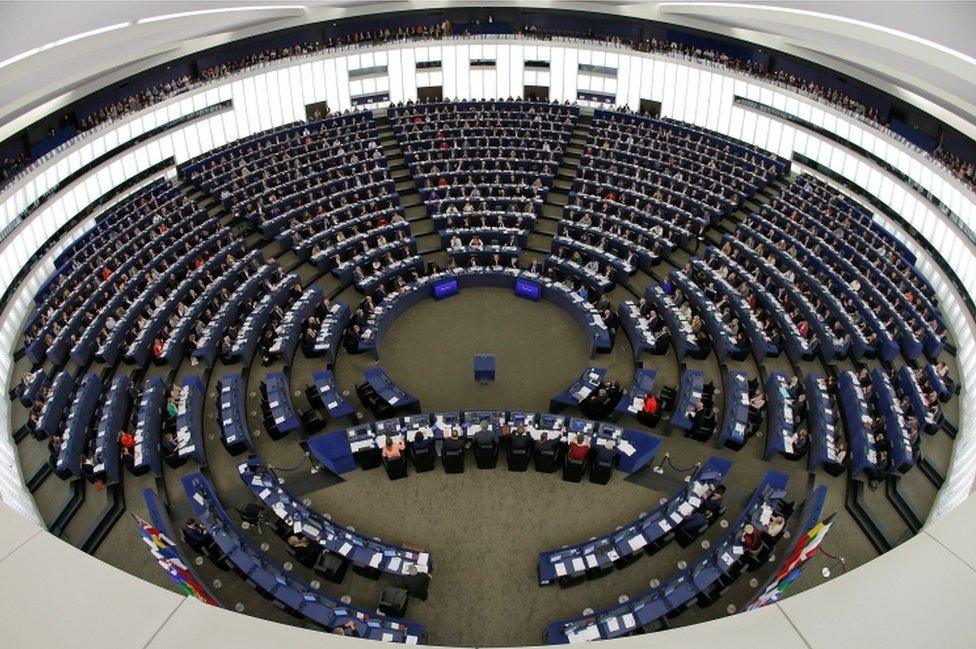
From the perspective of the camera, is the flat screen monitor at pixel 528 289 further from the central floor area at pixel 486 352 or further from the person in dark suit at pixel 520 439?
the person in dark suit at pixel 520 439

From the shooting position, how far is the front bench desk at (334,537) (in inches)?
551

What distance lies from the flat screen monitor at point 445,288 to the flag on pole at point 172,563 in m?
12.3

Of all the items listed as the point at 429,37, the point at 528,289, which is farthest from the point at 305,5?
the point at 528,289

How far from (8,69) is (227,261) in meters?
8.06

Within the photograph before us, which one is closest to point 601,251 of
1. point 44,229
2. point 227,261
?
point 227,261

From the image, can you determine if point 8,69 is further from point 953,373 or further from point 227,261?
point 953,373

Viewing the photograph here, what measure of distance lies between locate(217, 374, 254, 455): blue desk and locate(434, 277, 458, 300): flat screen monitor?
736 centimetres

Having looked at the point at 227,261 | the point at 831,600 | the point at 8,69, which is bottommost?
the point at 227,261

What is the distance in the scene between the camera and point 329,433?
709 inches

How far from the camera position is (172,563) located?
41.3ft

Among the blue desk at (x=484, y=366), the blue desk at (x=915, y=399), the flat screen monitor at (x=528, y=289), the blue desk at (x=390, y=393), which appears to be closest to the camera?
the blue desk at (x=915, y=399)

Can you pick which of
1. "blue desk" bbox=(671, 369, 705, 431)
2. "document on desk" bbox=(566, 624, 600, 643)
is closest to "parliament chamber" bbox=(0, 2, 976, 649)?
"document on desk" bbox=(566, 624, 600, 643)

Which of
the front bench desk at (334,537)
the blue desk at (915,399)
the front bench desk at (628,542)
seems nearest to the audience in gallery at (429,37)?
the blue desk at (915,399)

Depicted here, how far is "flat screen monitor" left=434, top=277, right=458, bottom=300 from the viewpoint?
2330 centimetres
